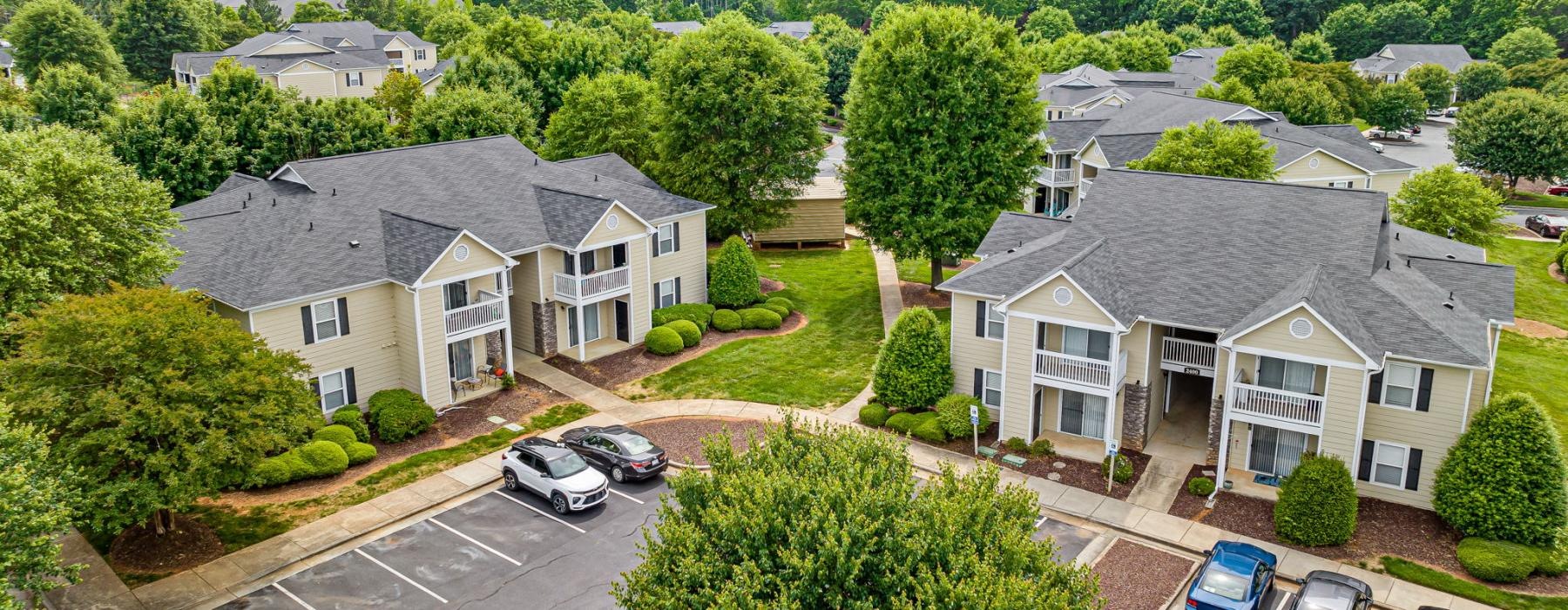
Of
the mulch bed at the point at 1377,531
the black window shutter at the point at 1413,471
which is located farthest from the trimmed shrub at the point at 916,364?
the black window shutter at the point at 1413,471

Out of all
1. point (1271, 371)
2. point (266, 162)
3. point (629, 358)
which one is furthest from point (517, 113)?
point (1271, 371)

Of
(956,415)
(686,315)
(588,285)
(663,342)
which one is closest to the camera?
(956,415)

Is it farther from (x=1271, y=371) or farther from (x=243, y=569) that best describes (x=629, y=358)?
(x=1271, y=371)

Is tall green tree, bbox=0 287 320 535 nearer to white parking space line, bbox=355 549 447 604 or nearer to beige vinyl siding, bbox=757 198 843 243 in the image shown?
white parking space line, bbox=355 549 447 604

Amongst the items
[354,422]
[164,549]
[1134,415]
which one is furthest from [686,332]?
[164,549]

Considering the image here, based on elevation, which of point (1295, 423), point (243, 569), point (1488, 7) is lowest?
point (243, 569)

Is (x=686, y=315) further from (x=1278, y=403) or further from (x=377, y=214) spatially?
(x=1278, y=403)

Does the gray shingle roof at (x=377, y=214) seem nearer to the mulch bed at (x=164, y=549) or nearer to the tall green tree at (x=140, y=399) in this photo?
the tall green tree at (x=140, y=399)

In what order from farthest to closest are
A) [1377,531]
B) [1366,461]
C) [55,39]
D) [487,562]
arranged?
[55,39]
[1366,461]
[1377,531]
[487,562]
